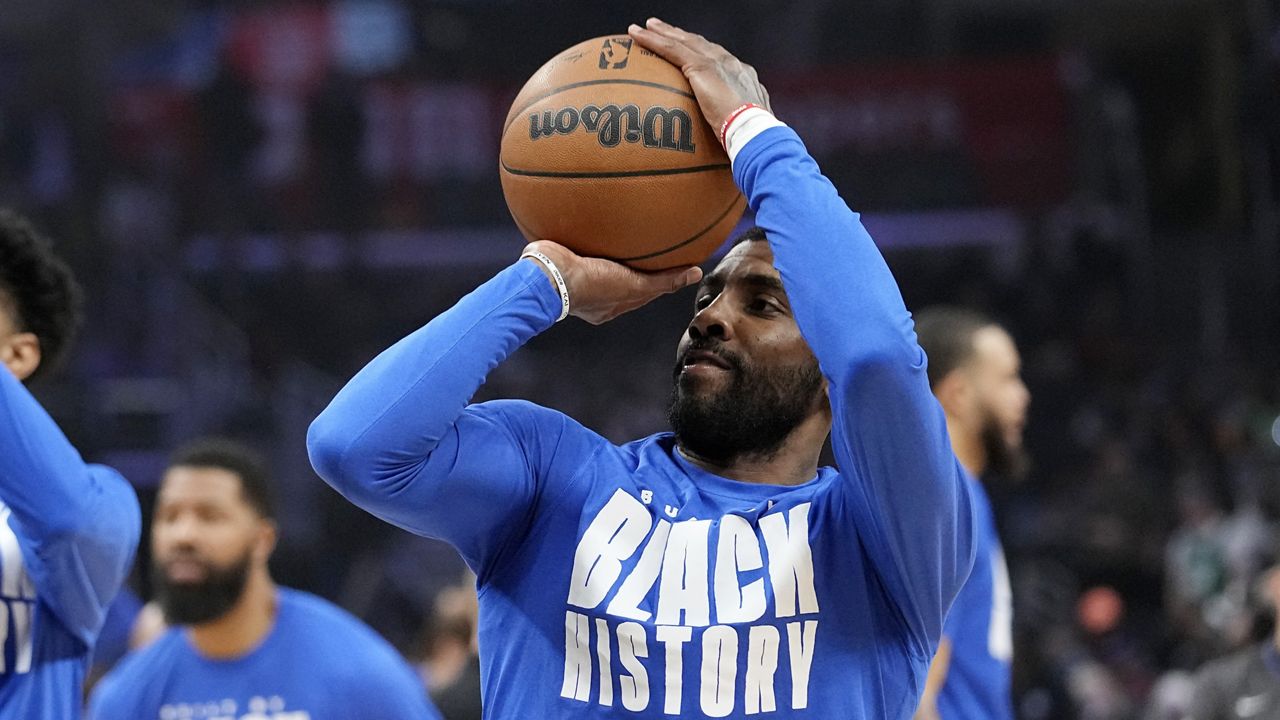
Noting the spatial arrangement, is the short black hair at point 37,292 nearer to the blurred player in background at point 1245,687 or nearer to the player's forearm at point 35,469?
the player's forearm at point 35,469

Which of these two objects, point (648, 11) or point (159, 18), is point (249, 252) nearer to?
point (159, 18)

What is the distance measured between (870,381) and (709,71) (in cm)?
65

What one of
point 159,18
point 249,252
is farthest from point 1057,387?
point 159,18

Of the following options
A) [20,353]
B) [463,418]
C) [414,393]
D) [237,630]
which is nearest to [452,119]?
[237,630]

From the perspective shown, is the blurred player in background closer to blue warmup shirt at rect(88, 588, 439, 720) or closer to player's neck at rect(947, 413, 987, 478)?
player's neck at rect(947, 413, 987, 478)

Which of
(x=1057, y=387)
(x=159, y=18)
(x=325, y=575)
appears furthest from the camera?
(x=159, y=18)

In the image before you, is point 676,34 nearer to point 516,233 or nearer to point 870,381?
point 870,381

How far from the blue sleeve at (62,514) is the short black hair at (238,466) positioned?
1.54 metres

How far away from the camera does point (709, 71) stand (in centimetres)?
251

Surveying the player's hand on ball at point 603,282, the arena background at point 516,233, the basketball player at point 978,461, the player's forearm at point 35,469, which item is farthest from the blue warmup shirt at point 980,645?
the arena background at point 516,233

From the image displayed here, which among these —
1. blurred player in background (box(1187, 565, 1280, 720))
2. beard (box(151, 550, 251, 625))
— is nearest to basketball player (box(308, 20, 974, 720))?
beard (box(151, 550, 251, 625))

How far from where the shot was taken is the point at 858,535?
2463mm

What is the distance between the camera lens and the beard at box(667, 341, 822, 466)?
2562 millimetres

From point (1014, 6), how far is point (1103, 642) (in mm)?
5653
